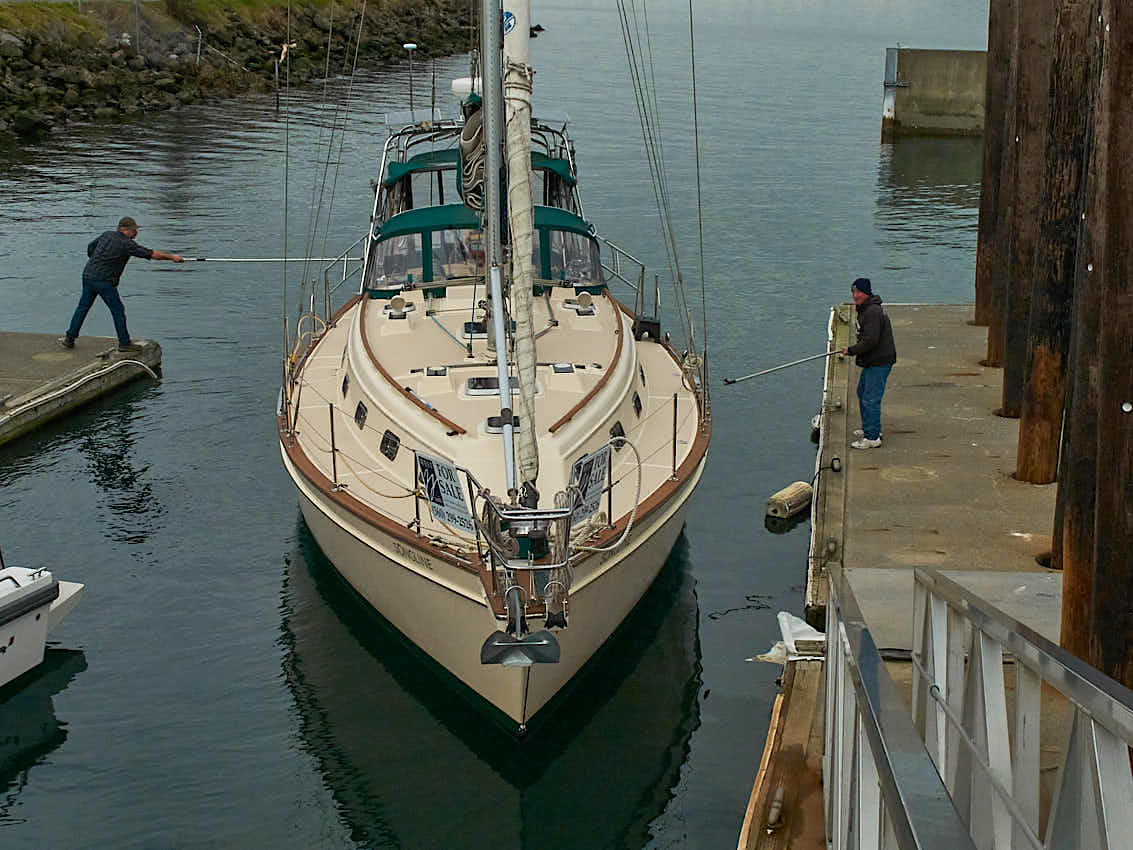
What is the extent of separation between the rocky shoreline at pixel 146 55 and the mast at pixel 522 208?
31.6m

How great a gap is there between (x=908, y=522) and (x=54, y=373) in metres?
11.8

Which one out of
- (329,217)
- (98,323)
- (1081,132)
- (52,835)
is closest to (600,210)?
(329,217)

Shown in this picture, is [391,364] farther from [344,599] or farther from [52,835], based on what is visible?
[52,835]

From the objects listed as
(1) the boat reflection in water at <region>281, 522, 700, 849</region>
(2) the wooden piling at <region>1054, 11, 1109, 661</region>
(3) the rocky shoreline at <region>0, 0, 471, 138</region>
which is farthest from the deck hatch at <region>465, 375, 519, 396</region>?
(3) the rocky shoreline at <region>0, 0, 471, 138</region>

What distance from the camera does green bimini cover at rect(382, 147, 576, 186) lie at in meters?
17.8

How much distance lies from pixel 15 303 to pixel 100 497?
33.2 feet

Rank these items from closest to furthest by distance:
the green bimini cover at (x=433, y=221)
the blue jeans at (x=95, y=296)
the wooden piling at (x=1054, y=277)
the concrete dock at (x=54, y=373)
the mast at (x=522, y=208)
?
the mast at (x=522, y=208) < the wooden piling at (x=1054, y=277) < the green bimini cover at (x=433, y=221) < the concrete dock at (x=54, y=373) < the blue jeans at (x=95, y=296)

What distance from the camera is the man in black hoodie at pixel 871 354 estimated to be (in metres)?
14.1

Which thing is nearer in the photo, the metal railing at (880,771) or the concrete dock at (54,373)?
the metal railing at (880,771)

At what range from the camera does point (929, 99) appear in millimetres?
44906

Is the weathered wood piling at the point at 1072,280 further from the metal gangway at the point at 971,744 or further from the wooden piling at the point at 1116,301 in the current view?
the metal gangway at the point at 971,744

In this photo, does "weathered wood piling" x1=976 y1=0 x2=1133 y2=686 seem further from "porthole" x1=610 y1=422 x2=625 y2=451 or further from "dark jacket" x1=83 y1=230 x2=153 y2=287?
"dark jacket" x1=83 y1=230 x2=153 y2=287

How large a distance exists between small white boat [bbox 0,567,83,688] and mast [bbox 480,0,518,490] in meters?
3.79

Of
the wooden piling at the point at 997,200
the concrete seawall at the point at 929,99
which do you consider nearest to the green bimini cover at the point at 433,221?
the wooden piling at the point at 997,200
